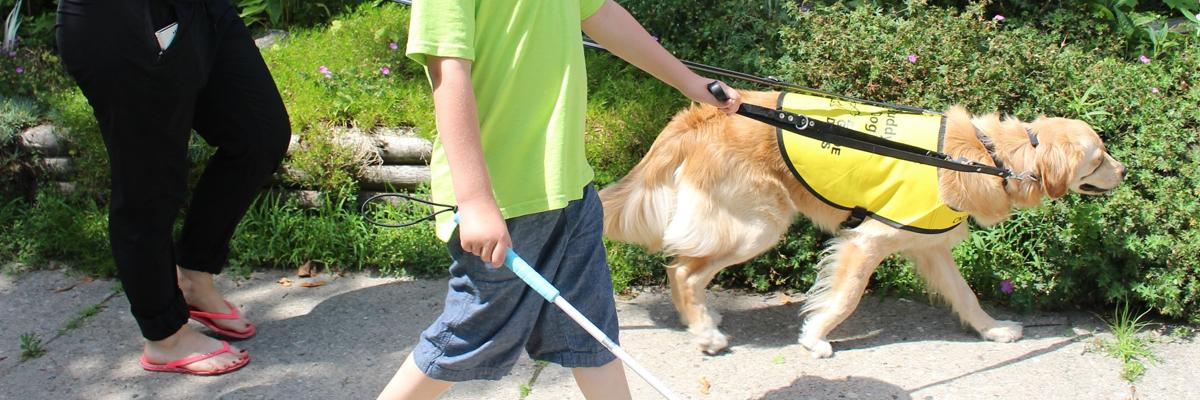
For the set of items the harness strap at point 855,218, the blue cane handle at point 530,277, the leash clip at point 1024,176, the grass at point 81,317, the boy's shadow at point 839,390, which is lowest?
the boy's shadow at point 839,390

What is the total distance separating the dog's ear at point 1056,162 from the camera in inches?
148

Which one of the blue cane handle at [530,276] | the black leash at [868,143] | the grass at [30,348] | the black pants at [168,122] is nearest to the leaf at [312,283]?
the black pants at [168,122]

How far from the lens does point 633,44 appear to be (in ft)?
9.31

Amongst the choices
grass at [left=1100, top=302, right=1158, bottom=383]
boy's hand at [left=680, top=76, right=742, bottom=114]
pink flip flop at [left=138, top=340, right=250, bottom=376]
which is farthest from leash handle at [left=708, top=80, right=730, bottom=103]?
pink flip flop at [left=138, top=340, right=250, bottom=376]

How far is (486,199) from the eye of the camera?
2.30 m

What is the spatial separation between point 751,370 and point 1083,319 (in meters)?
1.57

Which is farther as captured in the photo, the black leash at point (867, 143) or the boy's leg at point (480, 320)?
the black leash at point (867, 143)

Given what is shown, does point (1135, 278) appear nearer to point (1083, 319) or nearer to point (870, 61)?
point (1083, 319)

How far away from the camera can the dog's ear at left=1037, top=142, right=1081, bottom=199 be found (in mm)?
3771

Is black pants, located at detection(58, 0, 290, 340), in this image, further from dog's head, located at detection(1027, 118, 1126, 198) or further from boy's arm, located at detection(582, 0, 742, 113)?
dog's head, located at detection(1027, 118, 1126, 198)

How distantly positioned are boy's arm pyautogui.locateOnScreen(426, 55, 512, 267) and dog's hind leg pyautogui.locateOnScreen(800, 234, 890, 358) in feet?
6.85

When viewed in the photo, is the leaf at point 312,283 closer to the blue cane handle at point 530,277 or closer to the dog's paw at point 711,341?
the dog's paw at point 711,341

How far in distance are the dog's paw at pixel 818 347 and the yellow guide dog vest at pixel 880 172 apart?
1.81 ft

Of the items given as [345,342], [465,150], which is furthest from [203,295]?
[465,150]
